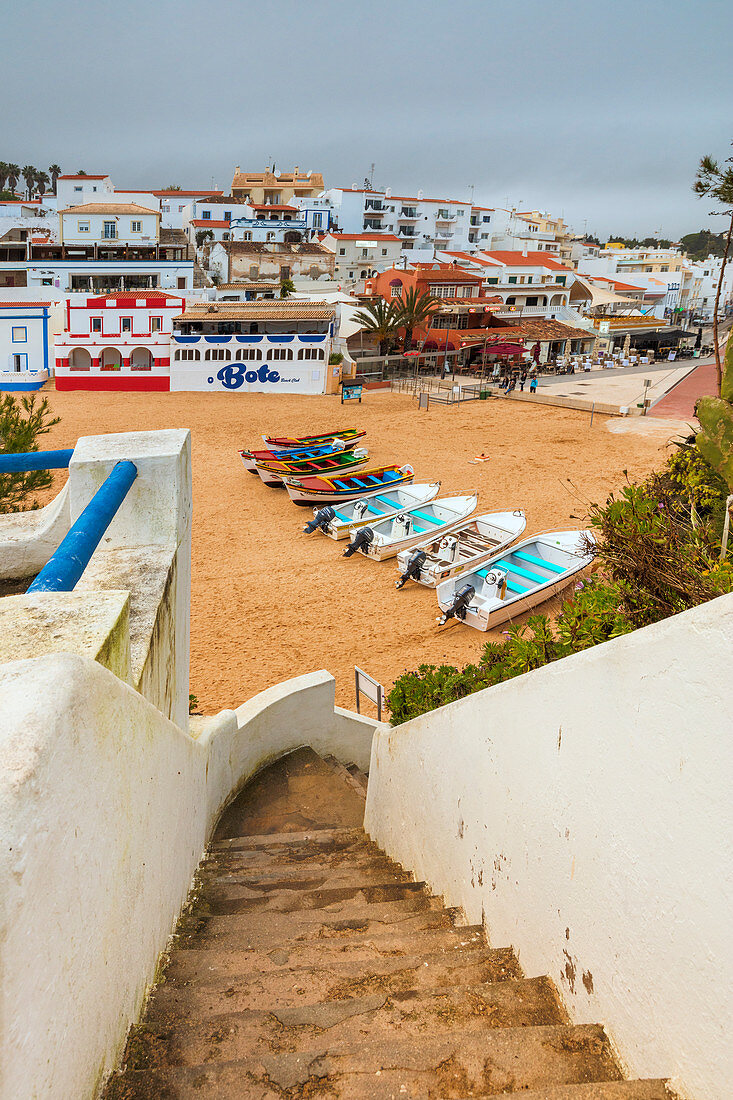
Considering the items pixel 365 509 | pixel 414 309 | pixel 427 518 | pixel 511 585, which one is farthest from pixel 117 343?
pixel 511 585

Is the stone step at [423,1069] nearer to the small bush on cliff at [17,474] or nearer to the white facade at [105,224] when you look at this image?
the small bush on cliff at [17,474]

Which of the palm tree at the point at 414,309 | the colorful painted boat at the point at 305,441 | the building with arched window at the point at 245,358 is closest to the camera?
the colorful painted boat at the point at 305,441

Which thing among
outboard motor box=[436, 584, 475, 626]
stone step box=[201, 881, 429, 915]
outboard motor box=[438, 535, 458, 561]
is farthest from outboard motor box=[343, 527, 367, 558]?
stone step box=[201, 881, 429, 915]

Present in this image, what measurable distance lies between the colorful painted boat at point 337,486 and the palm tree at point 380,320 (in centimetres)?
2058

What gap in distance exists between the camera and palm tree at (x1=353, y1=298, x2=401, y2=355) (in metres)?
39.6

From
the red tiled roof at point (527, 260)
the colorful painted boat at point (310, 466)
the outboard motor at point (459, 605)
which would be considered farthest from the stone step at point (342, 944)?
the red tiled roof at point (527, 260)

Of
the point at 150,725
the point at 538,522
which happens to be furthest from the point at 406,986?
the point at 538,522

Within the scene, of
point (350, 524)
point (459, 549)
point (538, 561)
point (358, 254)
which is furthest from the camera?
point (358, 254)

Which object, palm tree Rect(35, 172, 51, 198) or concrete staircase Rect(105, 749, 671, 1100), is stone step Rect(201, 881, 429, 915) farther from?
palm tree Rect(35, 172, 51, 198)

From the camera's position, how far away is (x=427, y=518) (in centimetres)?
1842

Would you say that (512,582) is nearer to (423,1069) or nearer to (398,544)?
(398,544)

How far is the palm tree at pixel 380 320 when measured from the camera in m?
39.6

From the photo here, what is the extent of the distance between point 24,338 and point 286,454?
21732mm

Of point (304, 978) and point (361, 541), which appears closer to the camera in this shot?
point (304, 978)
